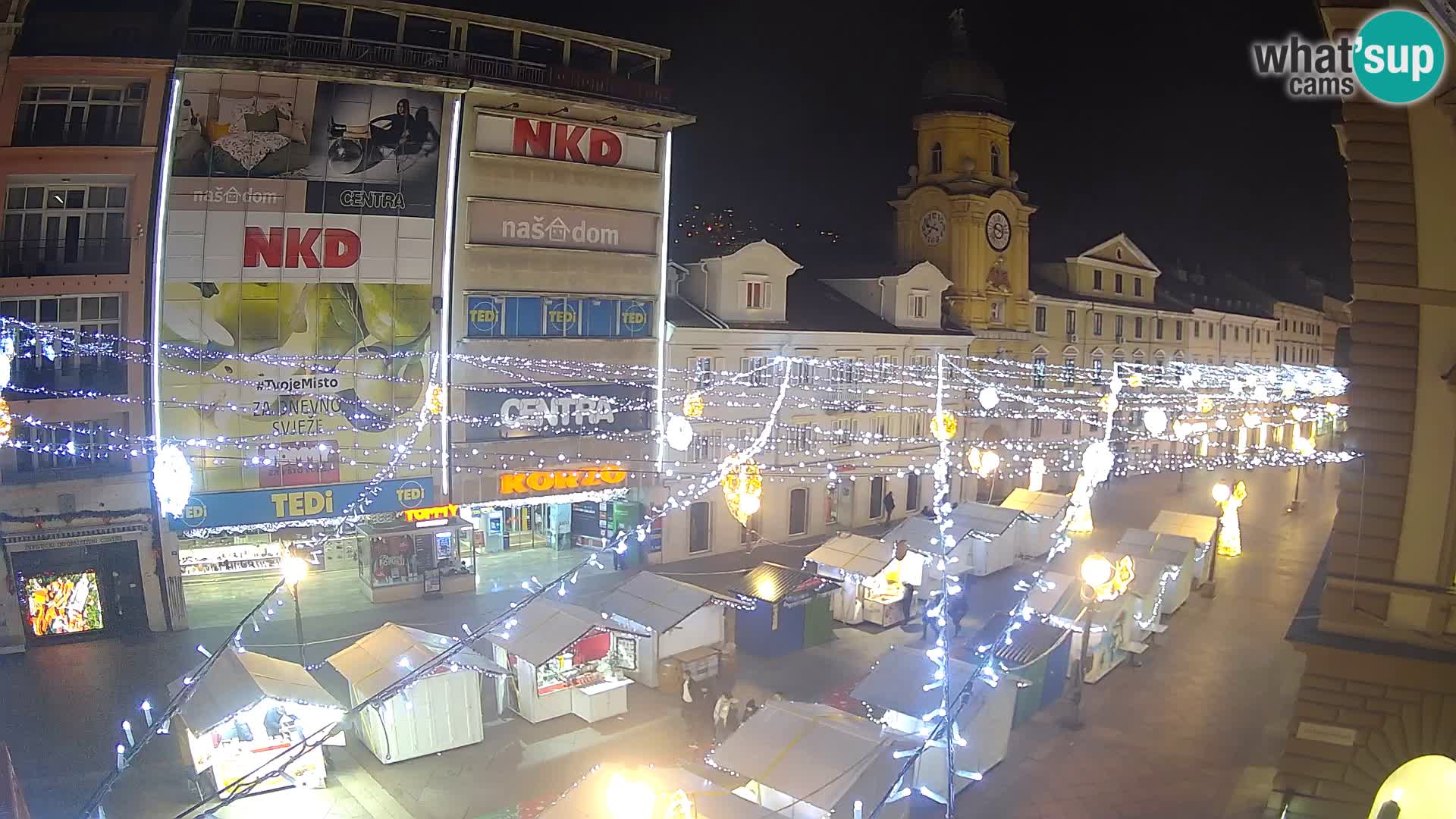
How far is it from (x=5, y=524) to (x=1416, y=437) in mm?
22240

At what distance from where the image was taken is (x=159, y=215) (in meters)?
19.9

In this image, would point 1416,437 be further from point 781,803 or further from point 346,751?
point 346,751

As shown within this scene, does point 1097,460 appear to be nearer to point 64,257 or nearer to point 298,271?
point 298,271

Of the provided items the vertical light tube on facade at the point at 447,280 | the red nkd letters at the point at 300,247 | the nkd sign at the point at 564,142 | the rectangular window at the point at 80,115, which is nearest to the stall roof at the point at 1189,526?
the nkd sign at the point at 564,142

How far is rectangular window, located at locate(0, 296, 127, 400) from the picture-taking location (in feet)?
61.8

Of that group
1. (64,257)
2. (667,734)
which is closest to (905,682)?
(667,734)

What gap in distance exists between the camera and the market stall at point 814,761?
11500 mm

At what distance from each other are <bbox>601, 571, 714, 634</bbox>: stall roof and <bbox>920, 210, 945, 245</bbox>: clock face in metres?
19.3

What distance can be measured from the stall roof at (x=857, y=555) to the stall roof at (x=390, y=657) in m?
7.70

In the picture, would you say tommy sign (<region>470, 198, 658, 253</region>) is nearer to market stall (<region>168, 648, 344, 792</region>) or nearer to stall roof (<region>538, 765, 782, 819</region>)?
market stall (<region>168, 648, 344, 792</region>)

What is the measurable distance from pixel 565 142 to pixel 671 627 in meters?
12.4

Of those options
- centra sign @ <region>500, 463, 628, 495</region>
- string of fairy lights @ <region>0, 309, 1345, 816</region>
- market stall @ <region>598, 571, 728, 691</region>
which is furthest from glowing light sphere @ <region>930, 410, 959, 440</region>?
market stall @ <region>598, 571, 728, 691</region>

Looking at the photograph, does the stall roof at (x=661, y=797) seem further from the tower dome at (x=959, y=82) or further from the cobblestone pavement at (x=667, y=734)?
the tower dome at (x=959, y=82)

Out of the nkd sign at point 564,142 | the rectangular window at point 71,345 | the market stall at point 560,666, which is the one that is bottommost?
the market stall at point 560,666
